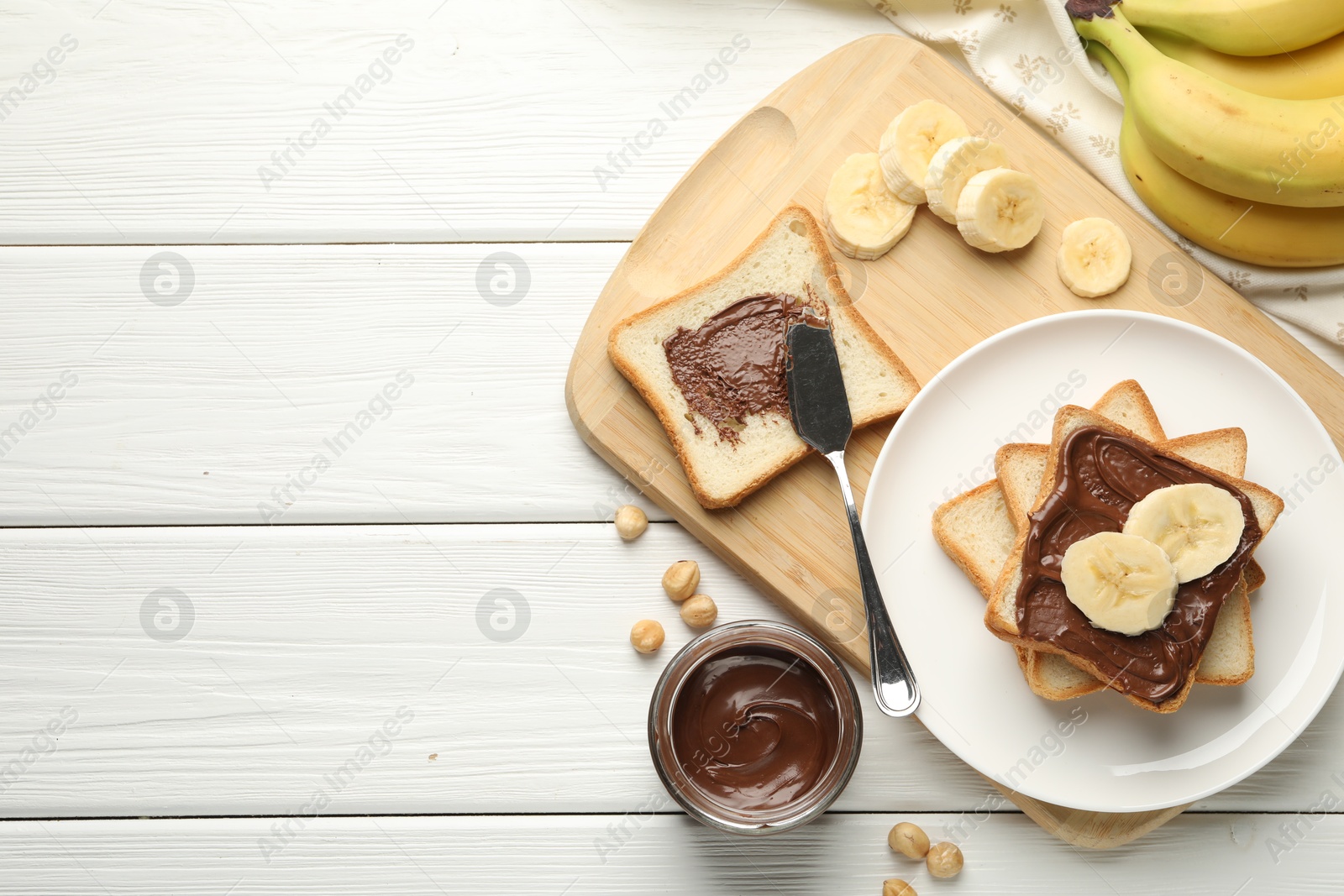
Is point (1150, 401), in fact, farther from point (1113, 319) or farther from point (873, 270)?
point (873, 270)

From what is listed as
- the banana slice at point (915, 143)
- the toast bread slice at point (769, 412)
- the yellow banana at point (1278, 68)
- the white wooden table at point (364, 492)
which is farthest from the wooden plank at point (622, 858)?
the yellow banana at point (1278, 68)

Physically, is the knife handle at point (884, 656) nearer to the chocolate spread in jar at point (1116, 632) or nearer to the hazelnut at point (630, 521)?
the chocolate spread in jar at point (1116, 632)

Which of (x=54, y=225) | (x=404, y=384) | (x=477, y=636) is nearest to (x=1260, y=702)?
(x=477, y=636)

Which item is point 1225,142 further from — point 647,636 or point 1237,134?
point 647,636

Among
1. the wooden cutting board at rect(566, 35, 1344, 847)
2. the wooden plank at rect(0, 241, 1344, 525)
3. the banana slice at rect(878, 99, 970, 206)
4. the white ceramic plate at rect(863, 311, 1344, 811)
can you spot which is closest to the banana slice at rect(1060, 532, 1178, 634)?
the white ceramic plate at rect(863, 311, 1344, 811)

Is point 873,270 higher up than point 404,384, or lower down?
higher up

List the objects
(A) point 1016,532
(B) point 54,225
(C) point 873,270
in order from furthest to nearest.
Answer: (B) point 54,225, (C) point 873,270, (A) point 1016,532

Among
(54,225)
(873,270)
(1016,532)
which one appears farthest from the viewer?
(54,225)
